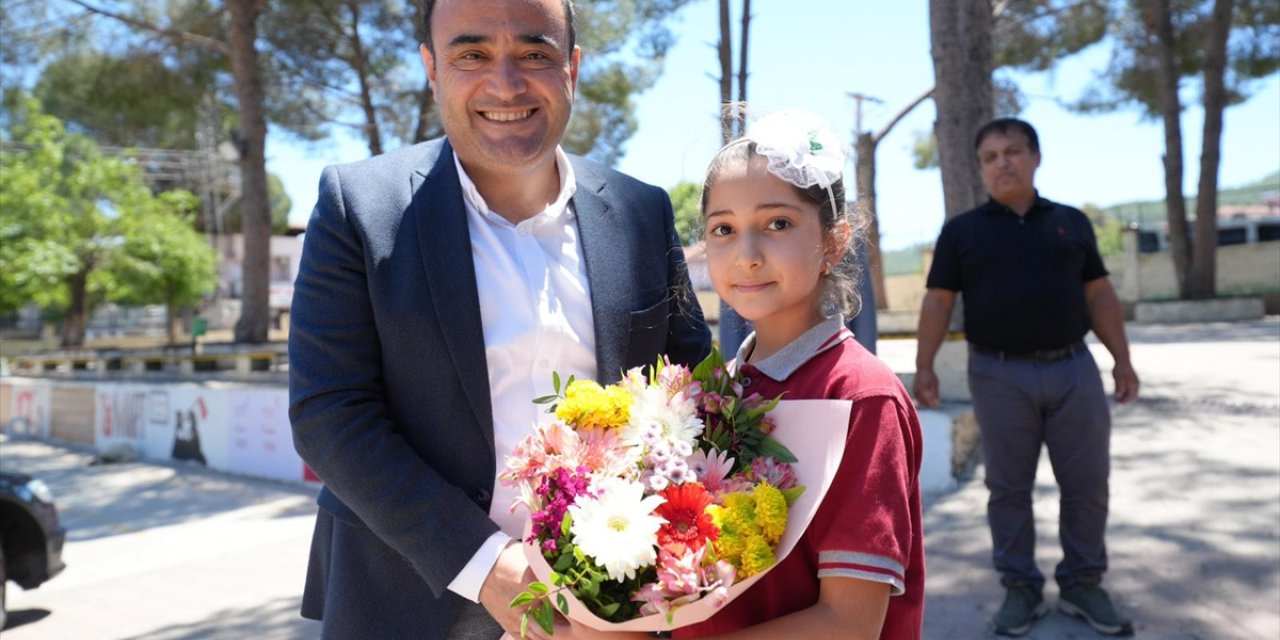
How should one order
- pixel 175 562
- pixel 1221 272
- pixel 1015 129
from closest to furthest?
pixel 1015 129
pixel 175 562
pixel 1221 272

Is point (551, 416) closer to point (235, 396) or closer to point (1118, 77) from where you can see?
point (235, 396)

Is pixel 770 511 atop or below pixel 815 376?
below

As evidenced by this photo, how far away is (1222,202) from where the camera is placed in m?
29.8

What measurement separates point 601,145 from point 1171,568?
1845cm

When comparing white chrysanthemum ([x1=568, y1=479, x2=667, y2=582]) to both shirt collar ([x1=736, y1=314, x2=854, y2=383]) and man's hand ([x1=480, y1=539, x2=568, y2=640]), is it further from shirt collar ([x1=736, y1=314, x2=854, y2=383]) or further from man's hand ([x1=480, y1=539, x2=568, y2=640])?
shirt collar ([x1=736, y1=314, x2=854, y2=383])

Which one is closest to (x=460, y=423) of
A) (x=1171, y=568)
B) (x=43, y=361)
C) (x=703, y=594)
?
(x=703, y=594)

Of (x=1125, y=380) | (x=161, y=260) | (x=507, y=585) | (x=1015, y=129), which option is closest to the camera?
(x=507, y=585)

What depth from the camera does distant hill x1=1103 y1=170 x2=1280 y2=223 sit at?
2870 cm

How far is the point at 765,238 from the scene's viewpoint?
5.63ft

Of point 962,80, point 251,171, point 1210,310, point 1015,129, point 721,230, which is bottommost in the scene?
point 1210,310

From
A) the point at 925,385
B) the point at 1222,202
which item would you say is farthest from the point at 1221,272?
the point at 925,385

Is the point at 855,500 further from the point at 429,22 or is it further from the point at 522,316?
the point at 429,22

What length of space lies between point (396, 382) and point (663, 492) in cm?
61

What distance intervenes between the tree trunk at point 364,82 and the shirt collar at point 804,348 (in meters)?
16.0
